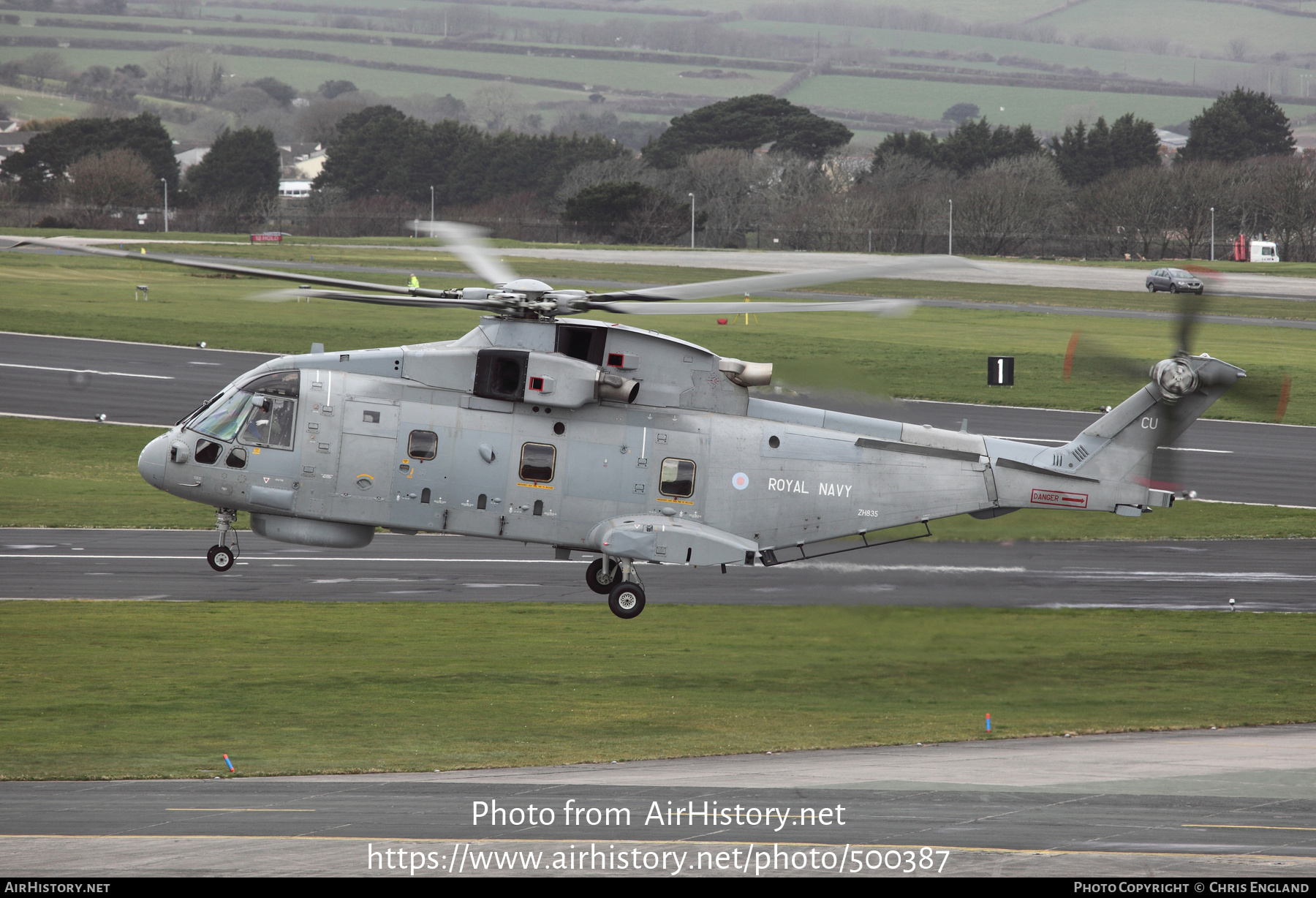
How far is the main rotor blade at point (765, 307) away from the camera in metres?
19.0

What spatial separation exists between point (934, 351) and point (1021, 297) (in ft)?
90.8

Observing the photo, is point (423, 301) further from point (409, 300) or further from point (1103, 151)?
point (1103, 151)

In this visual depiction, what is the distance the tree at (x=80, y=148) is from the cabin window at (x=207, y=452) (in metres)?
155

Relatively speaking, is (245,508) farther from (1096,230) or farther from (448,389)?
(1096,230)

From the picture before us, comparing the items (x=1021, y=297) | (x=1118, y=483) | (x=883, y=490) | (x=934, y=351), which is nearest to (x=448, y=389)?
(x=883, y=490)

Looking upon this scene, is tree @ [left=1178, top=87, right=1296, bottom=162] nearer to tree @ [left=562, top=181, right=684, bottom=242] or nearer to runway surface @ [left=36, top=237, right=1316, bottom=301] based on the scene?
runway surface @ [left=36, top=237, right=1316, bottom=301]

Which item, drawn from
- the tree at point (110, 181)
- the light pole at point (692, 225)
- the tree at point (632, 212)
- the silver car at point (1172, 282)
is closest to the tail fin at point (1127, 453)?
the silver car at point (1172, 282)

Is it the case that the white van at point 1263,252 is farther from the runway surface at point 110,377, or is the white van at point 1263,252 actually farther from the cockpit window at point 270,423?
the cockpit window at point 270,423

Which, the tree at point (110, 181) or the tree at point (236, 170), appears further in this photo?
the tree at point (236, 170)

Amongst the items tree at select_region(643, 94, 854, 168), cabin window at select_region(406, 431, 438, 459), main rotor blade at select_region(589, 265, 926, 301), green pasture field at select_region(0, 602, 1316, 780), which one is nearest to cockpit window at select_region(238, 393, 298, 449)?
cabin window at select_region(406, 431, 438, 459)

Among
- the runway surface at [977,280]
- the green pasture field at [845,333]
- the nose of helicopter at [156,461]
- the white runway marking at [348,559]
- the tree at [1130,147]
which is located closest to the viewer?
the nose of helicopter at [156,461]

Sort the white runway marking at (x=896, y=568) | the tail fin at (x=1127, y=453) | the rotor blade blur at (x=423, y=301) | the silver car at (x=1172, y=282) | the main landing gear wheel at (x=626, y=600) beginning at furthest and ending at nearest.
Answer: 1. the silver car at (x=1172, y=282)
2. the white runway marking at (x=896, y=568)
3. the tail fin at (x=1127, y=453)
4. the main landing gear wheel at (x=626, y=600)
5. the rotor blade blur at (x=423, y=301)

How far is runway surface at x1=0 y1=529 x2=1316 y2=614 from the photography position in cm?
3544

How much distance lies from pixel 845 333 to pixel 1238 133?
136 meters
